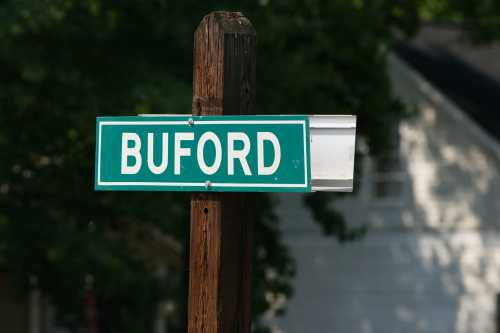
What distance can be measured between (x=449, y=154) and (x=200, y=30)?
59.3ft

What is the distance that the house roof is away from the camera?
2423 centimetres

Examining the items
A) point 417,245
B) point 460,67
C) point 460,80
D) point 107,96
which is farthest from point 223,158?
point 460,67

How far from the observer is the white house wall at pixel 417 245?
23.0 m

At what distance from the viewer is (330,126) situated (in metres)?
5.78

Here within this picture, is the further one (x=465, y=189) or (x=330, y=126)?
(x=465, y=189)

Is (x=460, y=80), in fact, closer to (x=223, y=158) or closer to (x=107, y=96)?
(x=107, y=96)

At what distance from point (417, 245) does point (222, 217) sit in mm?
18323

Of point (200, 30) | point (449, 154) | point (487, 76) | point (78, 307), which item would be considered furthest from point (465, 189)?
point (200, 30)

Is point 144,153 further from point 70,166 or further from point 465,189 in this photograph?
point 465,189

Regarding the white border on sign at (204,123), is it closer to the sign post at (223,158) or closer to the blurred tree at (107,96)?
the sign post at (223,158)

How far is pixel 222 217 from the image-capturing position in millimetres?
5918

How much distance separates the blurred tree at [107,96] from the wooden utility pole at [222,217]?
8836 mm

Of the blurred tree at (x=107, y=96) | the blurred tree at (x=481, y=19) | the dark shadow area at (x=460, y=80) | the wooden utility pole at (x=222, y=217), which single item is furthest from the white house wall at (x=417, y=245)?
the wooden utility pole at (x=222, y=217)

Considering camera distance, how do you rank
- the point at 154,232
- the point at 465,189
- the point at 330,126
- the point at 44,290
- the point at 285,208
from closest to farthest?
the point at 330,126 < the point at 44,290 < the point at 154,232 < the point at 465,189 < the point at 285,208
